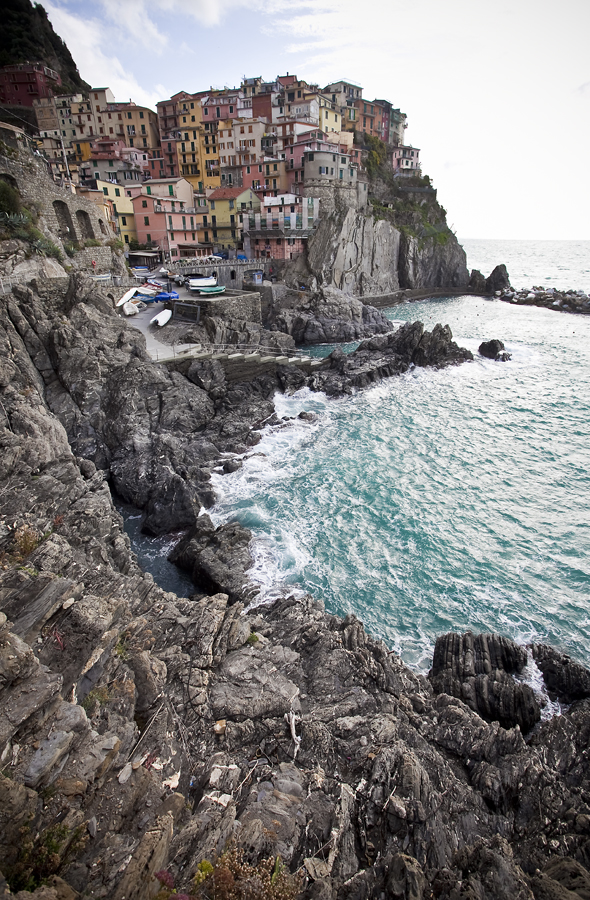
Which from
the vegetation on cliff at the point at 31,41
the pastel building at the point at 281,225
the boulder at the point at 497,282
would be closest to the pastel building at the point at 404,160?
the boulder at the point at 497,282

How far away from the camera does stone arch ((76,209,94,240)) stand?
3912 centimetres

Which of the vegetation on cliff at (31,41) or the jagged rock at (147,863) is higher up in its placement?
the vegetation on cliff at (31,41)

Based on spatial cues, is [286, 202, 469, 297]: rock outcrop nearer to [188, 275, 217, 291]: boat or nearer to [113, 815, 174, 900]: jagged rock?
[188, 275, 217, 291]: boat

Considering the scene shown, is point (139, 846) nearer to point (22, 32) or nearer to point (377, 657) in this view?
point (377, 657)

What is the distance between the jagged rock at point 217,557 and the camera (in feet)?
58.2

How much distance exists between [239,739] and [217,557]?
9.97m

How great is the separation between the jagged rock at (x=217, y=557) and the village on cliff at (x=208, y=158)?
150ft

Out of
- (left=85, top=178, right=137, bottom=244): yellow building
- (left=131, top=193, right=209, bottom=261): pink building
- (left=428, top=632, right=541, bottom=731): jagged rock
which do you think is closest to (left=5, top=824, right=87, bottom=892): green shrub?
(left=428, top=632, right=541, bottom=731): jagged rock

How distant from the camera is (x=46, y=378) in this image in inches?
993

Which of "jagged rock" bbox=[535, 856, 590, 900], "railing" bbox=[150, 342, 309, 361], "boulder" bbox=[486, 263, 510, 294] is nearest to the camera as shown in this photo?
"jagged rock" bbox=[535, 856, 590, 900]

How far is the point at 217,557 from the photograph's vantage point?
18.9m

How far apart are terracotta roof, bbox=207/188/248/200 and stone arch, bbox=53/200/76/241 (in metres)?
31.4

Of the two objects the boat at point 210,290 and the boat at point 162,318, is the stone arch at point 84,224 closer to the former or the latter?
the boat at point 210,290

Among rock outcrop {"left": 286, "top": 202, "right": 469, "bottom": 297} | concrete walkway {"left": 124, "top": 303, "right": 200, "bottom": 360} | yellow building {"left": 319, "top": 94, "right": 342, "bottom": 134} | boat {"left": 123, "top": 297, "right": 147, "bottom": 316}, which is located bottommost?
concrete walkway {"left": 124, "top": 303, "right": 200, "bottom": 360}
